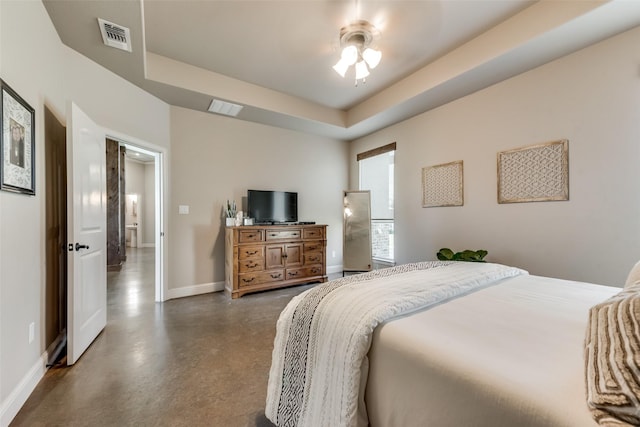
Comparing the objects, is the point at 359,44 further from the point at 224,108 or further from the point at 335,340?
the point at 335,340

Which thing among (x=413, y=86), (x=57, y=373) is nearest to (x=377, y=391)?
(x=57, y=373)

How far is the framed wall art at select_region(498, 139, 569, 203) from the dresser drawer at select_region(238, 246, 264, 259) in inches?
120

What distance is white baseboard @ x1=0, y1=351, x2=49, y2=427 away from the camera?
4.68 ft

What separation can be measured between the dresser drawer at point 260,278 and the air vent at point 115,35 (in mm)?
2745

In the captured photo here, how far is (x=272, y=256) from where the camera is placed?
3910mm

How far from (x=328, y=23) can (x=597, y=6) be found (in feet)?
6.61

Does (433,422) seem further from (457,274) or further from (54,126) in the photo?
(54,126)

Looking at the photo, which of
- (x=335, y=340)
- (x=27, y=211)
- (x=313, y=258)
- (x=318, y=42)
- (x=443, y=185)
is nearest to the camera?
(x=335, y=340)

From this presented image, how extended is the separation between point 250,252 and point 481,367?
3277 mm

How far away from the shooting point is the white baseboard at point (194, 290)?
11.8ft

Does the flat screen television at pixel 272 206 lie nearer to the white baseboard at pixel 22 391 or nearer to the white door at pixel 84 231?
the white door at pixel 84 231

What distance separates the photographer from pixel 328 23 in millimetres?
2461

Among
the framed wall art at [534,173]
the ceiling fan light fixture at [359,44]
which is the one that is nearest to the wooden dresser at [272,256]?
the ceiling fan light fixture at [359,44]

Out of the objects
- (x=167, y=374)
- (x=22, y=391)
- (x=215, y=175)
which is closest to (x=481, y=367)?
(x=167, y=374)
